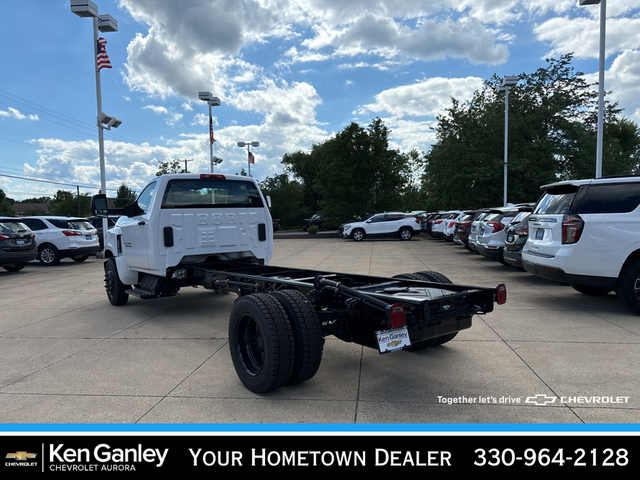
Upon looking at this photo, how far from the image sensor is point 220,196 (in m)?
7.11

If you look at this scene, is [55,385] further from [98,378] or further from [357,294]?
[357,294]

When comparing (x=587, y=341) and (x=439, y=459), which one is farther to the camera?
(x=587, y=341)

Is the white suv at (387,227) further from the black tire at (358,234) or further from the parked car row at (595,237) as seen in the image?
the parked car row at (595,237)

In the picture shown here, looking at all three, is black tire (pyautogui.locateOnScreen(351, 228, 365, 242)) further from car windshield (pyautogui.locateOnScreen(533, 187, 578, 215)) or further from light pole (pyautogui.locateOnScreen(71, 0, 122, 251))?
car windshield (pyautogui.locateOnScreen(533, 187, 578, 215))

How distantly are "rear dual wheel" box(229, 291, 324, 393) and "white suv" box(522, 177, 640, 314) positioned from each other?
4.65 meters

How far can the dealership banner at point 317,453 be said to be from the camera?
2.83 m

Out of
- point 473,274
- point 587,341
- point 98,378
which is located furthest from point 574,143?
point 98,378

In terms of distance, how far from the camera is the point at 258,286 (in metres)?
5.24

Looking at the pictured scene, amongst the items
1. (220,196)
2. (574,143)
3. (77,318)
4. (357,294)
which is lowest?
(77,318)

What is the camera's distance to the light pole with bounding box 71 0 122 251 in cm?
1661

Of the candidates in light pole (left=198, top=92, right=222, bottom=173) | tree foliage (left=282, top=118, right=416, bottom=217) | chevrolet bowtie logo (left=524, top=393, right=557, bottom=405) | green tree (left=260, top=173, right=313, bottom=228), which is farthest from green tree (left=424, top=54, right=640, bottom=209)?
chevrolet bowtie logo (left=524, top=393, right=557, bottom=405)

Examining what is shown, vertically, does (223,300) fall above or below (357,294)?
below

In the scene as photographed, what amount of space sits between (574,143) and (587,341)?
25510 mm

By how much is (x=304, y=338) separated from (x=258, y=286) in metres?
1.67
